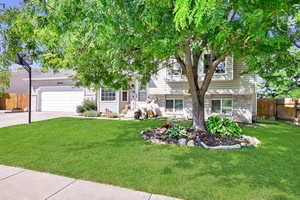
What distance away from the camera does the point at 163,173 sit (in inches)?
144

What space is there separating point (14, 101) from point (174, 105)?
1873 centimetres

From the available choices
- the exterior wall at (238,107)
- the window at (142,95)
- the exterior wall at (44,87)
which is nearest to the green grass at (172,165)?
the exterior wall at (238,107)

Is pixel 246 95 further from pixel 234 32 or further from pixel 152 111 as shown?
pixel 234 32

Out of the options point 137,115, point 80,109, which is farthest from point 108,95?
point 137,115

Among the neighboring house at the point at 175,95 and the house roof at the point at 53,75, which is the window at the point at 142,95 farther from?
the house roof at the point at 53,75

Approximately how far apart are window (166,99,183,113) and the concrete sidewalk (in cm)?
1089

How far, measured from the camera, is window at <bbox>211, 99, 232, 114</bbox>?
40.5ft

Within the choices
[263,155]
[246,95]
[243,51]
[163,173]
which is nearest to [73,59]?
[163,173]

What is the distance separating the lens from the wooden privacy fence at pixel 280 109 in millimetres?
11798

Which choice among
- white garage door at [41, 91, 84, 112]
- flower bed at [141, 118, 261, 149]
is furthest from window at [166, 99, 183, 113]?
white garage door at [41, 91, 84, 112]

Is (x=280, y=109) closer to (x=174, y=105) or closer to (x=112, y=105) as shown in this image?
(x=174, y=105)

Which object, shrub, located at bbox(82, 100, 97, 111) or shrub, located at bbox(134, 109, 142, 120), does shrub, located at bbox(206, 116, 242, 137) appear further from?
shrub, located at bbox(82, 100, 97, 111)

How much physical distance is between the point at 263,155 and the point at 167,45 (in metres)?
4.38

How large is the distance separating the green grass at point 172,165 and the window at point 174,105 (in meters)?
7.71
